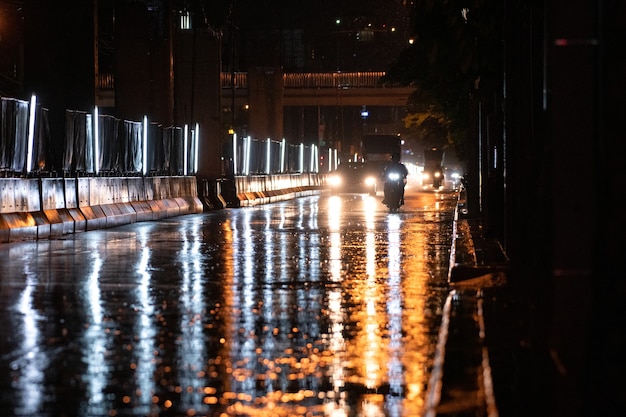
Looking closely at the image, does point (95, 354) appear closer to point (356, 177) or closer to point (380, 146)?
point (356, 177)

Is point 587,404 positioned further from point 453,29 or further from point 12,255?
point 12,255

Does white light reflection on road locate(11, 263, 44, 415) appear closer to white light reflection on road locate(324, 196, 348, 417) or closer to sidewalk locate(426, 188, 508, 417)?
white light reflection on road locate(324, 196, 348, 417)

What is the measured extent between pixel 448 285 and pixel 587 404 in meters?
8.74

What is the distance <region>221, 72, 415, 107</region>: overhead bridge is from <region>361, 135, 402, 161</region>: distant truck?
242 inches

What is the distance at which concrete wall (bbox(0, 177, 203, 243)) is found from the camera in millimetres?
23922

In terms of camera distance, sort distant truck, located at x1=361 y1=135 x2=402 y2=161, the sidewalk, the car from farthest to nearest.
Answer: distant truck, located at x1=361 y1=135 x2=402 y2=161, the car, the sidewalk

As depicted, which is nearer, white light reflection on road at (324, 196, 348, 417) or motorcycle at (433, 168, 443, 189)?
white light reflection on road at (324, 196, 348, 417)

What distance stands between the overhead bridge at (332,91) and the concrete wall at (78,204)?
215ft

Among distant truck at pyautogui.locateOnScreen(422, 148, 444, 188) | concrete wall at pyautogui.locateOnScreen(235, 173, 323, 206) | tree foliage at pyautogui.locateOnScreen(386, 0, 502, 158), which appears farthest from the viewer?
distant truck at pyautogui.locateOnScreen(422, 148, 444, 188)

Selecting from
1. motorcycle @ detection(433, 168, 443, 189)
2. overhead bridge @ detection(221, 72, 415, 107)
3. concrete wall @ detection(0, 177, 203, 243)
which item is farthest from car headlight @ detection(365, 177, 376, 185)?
concrete wall @ detection(0, 177, 203, 243)

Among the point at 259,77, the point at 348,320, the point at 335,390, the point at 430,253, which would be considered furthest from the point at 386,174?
the point at 259,77

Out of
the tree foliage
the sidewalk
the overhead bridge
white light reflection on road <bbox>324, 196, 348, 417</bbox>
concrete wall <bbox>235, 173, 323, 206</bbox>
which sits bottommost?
white light reflection on road <bbox>324, 196, 348, 417</bbox>

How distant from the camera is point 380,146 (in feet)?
313

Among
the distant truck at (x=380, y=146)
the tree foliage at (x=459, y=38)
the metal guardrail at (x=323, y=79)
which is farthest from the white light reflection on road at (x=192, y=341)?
the metal guardrail at (x=323, y=79)
